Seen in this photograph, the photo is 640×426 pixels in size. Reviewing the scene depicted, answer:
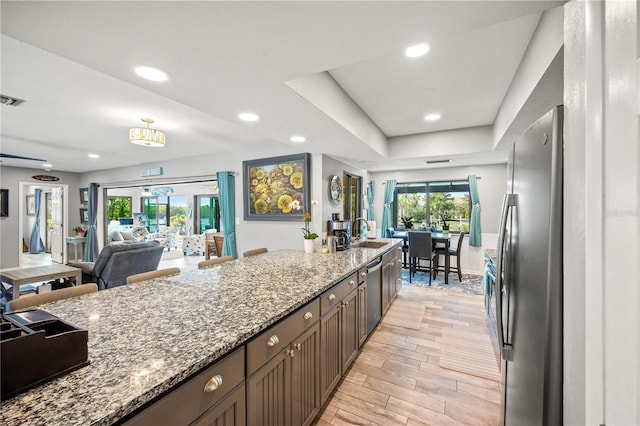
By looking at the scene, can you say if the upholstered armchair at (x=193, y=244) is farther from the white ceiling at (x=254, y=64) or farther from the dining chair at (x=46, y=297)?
the dining chair at (x=46, y=297)

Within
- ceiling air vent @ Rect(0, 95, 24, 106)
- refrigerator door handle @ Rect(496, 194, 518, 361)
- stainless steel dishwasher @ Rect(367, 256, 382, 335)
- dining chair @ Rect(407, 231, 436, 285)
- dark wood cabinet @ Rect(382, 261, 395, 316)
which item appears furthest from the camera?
dining chair @ Rect(407, 231, 436, 285)

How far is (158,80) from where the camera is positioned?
5.35 feet

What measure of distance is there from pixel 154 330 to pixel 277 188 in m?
3.02

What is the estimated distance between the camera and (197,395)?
85 cm

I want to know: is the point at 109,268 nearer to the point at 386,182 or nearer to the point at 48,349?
the point at 48,349

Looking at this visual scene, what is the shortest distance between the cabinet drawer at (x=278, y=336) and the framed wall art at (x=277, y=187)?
232cm

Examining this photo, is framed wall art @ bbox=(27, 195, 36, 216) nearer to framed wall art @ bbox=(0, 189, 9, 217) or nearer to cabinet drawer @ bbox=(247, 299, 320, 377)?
framed wall art @ bbox=(0, 189, 9, 217)

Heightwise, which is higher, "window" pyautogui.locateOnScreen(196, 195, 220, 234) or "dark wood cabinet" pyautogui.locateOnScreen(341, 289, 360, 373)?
"window" pyautogui.locateOnScreen(196, 195, 220, 234)

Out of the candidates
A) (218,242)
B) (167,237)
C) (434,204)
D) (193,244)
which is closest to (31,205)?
(167,237)

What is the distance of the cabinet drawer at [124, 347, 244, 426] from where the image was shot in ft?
2.41

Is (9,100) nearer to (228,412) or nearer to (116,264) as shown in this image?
(116,264)

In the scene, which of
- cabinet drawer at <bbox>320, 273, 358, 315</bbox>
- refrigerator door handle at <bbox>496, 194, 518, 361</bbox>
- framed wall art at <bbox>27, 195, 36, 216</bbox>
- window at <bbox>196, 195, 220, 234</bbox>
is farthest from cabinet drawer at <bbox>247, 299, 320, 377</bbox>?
framed wall art at <bbox>27, 195, 36, 216</bbox>

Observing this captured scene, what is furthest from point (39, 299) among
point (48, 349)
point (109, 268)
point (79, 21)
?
point (109, 268)

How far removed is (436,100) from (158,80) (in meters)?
2.55
